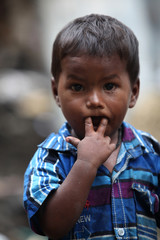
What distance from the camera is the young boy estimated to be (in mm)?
1471

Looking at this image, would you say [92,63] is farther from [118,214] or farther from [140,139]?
[118,214]

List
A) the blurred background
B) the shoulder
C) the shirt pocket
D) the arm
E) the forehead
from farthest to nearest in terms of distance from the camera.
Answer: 1. the blurred background
2. the shoulder
3. the shirt pocket
4. the forehead
5. the arm

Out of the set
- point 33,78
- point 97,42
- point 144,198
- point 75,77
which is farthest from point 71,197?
point 33,78

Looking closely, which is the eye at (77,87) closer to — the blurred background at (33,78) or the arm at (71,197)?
the arm at (71,197)

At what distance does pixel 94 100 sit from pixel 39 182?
407mm

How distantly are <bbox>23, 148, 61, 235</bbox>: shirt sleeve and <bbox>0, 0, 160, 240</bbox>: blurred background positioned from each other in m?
1.91

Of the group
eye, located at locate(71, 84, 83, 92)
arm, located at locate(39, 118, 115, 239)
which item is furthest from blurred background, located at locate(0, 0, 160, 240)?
eye, located at locate(71, 84, 83, 92)

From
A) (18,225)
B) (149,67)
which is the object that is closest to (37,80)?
(149,67)

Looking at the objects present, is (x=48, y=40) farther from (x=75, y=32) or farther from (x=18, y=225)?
(x=75, y=32)

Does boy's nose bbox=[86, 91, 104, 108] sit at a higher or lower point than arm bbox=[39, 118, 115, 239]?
higher

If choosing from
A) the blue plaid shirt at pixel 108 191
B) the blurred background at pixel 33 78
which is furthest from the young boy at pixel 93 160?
the blurred background at pixel 33 78

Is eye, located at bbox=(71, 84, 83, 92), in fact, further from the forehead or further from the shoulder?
the shoulder

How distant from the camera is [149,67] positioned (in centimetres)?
615

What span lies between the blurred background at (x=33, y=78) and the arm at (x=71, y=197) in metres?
1.96
